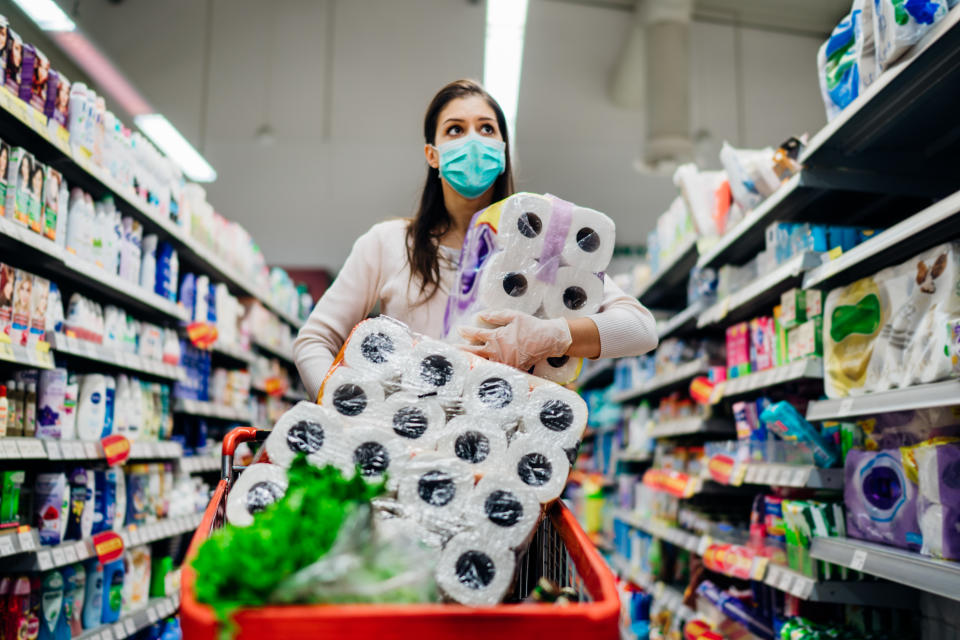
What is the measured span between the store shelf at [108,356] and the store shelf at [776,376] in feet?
9.06

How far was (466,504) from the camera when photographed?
1.21 metres

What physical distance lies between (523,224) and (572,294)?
0.19 meters

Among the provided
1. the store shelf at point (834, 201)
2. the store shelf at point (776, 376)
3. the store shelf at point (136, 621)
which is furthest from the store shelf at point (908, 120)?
the store shelf at point (136, 621)

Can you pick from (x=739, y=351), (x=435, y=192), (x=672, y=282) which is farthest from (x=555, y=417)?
(x=672, y=282)

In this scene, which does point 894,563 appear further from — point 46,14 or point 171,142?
point 171,142

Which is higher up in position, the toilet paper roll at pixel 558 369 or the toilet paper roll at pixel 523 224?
the toilet paper roll at pixel 523 224

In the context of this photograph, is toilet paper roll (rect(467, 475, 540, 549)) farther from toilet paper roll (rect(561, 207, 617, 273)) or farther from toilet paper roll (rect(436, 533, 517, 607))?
toilet paper roll (rect(561, 207, 617, 273))

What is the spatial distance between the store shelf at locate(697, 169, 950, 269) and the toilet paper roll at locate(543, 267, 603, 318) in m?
1.54

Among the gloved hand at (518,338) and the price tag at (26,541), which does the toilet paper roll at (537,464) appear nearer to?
the gloved hand at (518,338)

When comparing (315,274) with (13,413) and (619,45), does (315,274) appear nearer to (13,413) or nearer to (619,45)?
(619,45)

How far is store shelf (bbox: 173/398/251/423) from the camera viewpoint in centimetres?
434

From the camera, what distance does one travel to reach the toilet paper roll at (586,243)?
165 cm

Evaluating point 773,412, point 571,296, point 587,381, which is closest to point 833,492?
point 773,412

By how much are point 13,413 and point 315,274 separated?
853 centimetres
